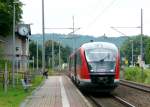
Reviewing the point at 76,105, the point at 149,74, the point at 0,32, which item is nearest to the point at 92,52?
the point at 76,105

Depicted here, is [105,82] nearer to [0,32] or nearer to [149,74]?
[149,74]

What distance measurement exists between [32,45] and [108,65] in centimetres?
10313

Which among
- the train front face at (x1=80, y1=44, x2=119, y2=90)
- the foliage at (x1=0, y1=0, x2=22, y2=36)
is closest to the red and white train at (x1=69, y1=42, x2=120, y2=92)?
the train front face at (x1=80, y1=44, x2=119, y2=90)

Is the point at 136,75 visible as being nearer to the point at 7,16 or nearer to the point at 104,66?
the point at 7,16

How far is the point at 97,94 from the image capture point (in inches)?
1359

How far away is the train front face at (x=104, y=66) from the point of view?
30.8 m

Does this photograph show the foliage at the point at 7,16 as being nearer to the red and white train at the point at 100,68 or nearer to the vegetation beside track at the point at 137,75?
the vegetation beside track at the point at 137,75

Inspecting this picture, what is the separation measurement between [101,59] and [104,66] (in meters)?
0.62

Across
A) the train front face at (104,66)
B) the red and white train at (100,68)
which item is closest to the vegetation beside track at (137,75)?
the red and white train at (100,68)

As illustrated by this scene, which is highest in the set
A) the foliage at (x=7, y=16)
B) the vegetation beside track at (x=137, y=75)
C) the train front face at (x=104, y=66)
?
the foliage at (x=7, y=16)

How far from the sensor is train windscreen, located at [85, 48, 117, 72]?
31112 mm

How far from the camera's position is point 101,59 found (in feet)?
104

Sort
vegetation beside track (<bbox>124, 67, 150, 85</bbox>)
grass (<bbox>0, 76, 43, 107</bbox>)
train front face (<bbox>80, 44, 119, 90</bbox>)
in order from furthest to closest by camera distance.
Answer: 1. vegetation beside track (<bbox>124, 67, 150, 85</bbox>)
2. train front face (<bbox>80, 44, 119, 90</bbox>)
3. grass (<bbox>0, 76, 43, 107</bbox>)

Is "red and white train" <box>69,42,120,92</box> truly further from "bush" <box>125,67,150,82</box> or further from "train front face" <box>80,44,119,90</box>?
"bush" <box>125,67,150,82</box>
